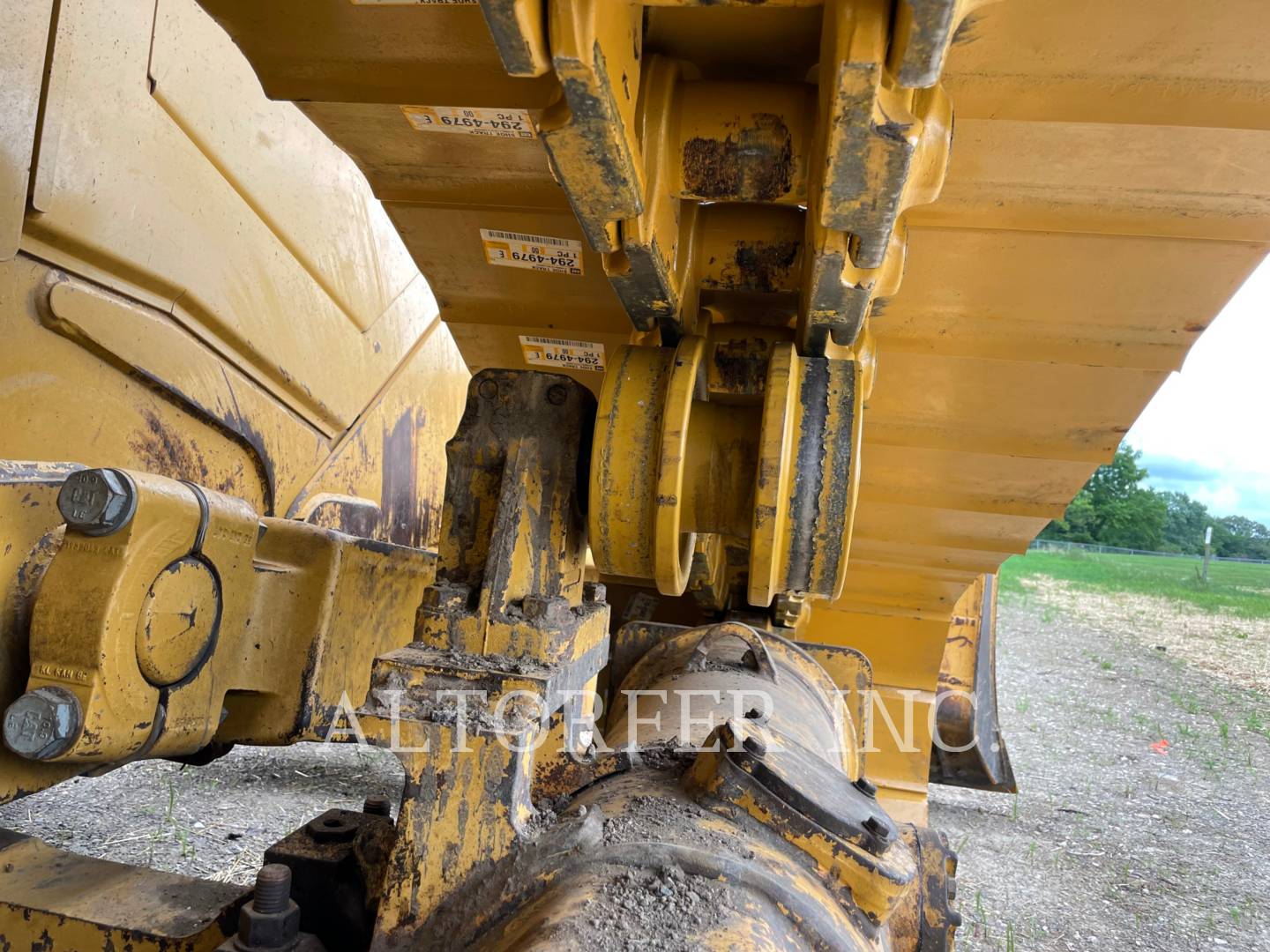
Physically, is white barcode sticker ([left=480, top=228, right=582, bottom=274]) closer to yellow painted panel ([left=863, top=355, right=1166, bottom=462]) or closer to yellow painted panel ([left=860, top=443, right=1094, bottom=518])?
yellow painted panel ([left=863, top=355, right=1166, bottom=462])

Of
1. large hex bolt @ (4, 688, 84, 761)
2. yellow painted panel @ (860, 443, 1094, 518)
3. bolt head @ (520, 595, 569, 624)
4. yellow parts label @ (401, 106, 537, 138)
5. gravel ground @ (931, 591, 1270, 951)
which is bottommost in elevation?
gravel ground @ (931, 591, 1270, 951)

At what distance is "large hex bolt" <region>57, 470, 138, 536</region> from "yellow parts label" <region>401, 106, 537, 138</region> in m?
0.67

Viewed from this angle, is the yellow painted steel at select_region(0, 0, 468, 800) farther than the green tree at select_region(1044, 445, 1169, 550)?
No

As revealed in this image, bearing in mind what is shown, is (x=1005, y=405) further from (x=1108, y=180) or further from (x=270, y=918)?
(x=270, y=918)

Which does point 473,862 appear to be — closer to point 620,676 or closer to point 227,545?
point 227,545

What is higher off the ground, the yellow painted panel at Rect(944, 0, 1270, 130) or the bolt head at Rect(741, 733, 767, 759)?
the yellow painted panel at Rect(944, 0, 1270, 130)

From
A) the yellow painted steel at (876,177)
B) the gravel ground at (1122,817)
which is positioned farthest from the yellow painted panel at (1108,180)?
the gravel ground at (1122,817)

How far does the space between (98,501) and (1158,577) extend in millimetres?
17606

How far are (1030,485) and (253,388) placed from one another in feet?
6.38

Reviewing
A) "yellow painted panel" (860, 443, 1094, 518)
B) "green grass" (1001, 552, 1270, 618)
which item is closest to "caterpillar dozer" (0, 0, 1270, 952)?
"yellow painted panel" (860, 443, 1094, 518)

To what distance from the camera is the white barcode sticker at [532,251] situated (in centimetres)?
173

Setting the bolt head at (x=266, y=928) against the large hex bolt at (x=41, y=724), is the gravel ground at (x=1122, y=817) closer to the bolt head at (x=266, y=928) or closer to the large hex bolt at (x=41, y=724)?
the bolt head at (x=266, y=928)

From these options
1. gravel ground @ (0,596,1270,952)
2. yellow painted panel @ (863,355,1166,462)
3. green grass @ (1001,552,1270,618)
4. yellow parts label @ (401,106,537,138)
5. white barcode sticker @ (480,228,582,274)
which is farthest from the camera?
green grass @ (1001,552,1270,618)

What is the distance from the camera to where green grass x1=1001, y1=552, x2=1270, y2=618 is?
1218 cm
